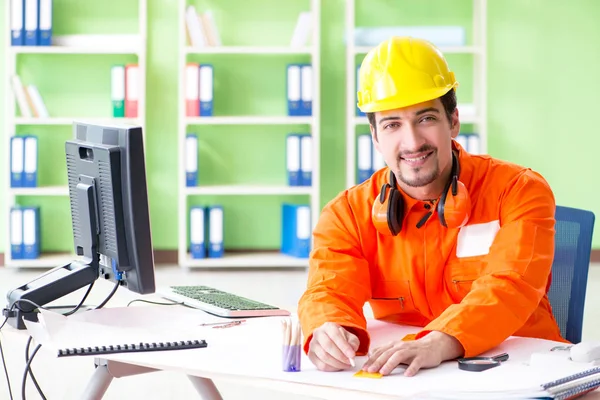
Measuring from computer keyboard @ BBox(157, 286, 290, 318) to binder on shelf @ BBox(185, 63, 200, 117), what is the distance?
3472 mm

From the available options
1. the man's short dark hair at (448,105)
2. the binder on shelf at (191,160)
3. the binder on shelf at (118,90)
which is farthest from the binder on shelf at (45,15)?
the man's short dark hair at (448,105)

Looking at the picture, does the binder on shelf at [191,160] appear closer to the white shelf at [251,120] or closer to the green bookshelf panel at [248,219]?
the white shelf at [251,120]

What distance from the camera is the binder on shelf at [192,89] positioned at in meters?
5.50

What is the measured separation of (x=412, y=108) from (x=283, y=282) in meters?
3.44

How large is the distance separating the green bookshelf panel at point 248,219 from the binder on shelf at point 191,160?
0.40 metres

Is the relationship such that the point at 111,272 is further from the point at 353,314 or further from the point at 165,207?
the point at 165,207

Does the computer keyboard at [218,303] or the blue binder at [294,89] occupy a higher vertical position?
the blue binder at [294,89]

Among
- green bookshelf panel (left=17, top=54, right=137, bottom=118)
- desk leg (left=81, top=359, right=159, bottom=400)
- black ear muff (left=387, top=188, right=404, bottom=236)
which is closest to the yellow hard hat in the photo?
black ear muff (left=387, top=188, right=404, bottom=236)

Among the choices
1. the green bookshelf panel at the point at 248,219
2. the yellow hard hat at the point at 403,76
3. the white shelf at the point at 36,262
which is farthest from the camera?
the green bookshelf panel at the point at 248,219

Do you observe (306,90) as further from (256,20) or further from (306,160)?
(256,20)

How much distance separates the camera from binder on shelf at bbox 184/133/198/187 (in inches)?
218

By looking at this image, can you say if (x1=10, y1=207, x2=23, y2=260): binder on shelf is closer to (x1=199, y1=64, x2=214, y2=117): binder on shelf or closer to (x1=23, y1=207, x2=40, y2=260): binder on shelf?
(x1=23, y1=207, x2=40, y2=260): binder on shelf

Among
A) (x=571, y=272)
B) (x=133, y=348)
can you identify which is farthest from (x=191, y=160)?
(x=133, y=348)

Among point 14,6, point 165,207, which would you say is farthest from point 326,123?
point 14,6
